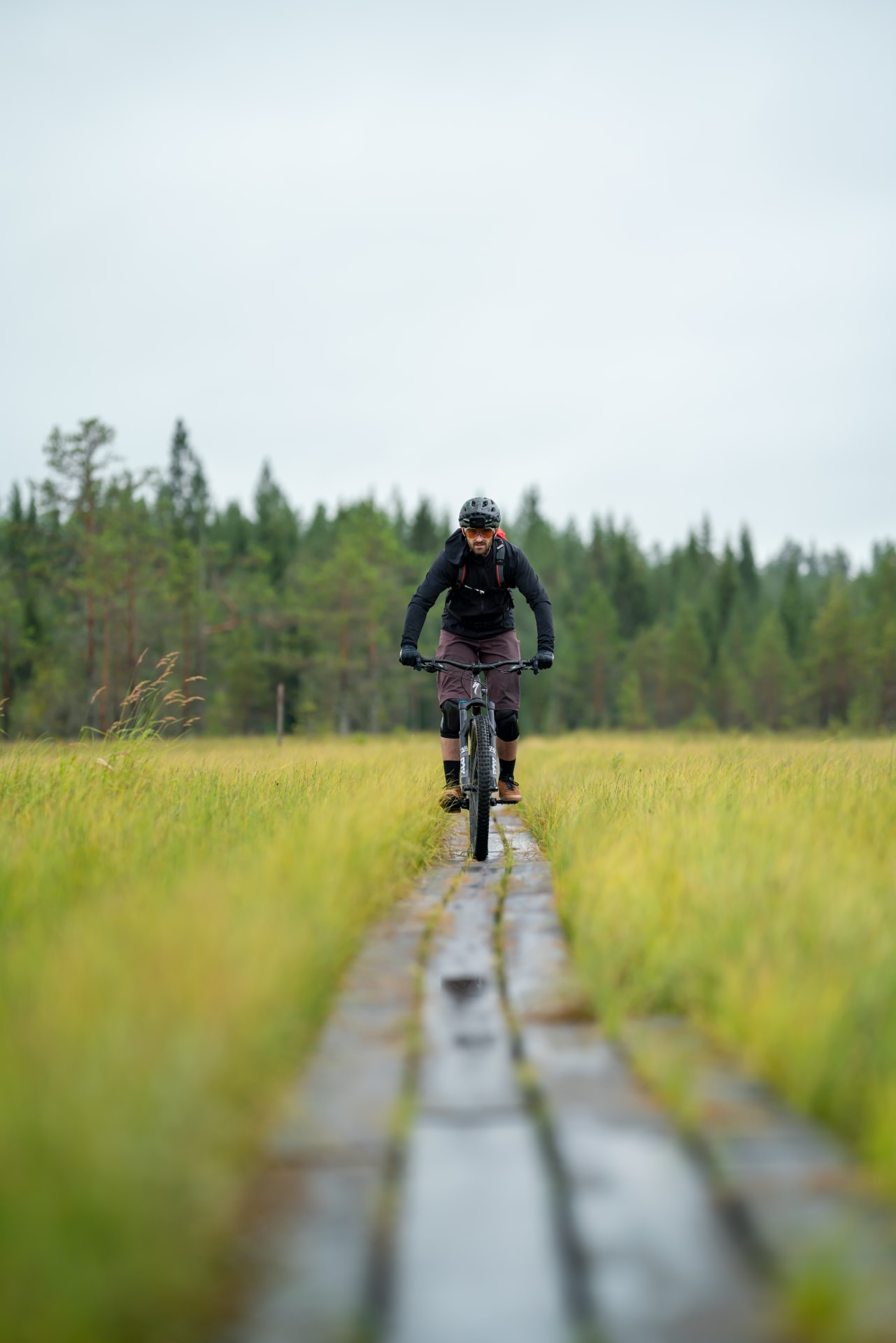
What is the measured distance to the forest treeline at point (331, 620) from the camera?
3894cm

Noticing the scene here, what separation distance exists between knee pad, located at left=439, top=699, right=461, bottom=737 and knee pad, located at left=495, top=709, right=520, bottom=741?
0.30 m

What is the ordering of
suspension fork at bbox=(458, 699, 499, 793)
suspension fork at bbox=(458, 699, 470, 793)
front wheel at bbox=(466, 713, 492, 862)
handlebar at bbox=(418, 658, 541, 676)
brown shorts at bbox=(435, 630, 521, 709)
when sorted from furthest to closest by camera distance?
brown shorts at bbox=(435, 630, 521, 709), handlebar at bbox=(418, 658, 541, 676), suspension fork at bbox=(458, 699, 470, 793), suspension fork at bbox=(458, 699, 499, 793), front wheel at bbox=(466, 713, 492, 862)

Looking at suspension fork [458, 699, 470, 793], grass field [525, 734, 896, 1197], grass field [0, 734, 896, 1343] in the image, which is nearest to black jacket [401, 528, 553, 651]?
suspension fork [458, 699, 470, 793]

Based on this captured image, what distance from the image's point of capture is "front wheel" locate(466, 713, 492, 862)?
566 centimetres

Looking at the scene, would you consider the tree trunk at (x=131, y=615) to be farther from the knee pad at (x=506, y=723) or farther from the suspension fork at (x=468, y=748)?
the suspension fork at (x=468, y=748)

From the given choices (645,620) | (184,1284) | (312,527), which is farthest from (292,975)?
(645,620)

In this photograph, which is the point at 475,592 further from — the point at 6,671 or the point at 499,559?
the point at 6,671

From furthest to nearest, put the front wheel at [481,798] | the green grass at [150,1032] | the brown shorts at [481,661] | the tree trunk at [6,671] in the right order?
the tree trunk at [6,671], the brown shorts at [481,661], the front wheel at [481,798], the green grass at [150,1032]

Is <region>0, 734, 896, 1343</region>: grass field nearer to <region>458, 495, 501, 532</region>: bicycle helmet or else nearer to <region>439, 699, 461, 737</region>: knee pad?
<region>439, 699, 461, 737</region>: knee pad

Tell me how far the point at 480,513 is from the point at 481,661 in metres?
1.27

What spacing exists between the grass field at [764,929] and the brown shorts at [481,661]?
1302 millimetres

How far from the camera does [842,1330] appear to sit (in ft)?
4.63

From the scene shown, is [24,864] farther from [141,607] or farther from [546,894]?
[141,607]

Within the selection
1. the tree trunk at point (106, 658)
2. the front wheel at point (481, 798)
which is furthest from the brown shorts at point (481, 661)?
the tree trunk at point (106, 658)
